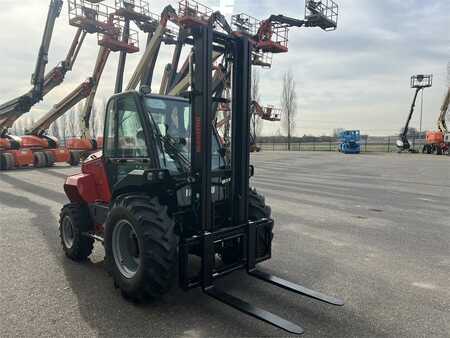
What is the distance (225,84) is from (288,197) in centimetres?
729

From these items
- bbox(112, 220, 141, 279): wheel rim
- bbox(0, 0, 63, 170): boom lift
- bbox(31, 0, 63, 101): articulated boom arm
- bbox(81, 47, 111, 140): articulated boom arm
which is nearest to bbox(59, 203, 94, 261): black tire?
bbox(112, 220, 141, 279): wheel rim

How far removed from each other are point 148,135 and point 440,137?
37.7 metres

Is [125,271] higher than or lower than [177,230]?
lower

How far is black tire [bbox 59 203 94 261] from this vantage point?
528cm

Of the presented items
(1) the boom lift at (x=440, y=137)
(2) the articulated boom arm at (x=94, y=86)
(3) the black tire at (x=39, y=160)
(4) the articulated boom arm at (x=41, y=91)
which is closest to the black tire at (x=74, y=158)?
(2) the articulated boom arm at (x=94, y=86)

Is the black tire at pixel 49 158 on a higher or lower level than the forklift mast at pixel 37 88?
lower

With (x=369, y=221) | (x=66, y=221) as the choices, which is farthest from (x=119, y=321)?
(x=369, y=221)

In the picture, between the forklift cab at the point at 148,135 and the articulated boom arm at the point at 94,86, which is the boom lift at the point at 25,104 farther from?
the forklift cab at the point at 148,135

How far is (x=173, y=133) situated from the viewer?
4.51 m

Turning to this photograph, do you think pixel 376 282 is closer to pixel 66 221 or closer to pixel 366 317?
pixel 366 317

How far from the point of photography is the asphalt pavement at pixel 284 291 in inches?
140

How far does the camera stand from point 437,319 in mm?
3754

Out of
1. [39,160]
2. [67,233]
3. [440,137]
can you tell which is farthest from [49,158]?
[440,137]

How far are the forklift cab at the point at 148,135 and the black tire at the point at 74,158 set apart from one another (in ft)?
63.1
